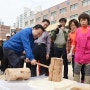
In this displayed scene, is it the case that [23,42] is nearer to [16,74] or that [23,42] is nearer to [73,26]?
[16,74]

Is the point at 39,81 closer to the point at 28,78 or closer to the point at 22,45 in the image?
the point at 28,78

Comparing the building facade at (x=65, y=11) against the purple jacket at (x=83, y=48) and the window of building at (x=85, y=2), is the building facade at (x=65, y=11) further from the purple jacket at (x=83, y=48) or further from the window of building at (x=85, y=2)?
the purple jacket at (x=83, y=48)

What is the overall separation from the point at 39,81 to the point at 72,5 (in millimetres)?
46124

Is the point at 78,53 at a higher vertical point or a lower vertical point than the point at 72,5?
lower

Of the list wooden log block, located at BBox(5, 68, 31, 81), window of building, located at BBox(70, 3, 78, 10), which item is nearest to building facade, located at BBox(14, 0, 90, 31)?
window of building, located at BBox(70, 3, 78, 10)

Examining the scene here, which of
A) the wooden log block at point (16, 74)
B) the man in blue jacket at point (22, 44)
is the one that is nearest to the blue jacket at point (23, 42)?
the man in blue jacket at point (22, 44)

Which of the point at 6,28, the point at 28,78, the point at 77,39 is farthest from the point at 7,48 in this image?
the point at 6,28

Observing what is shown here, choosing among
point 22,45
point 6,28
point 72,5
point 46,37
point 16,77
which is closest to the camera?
point 16,77

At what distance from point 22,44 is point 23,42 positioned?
0.79 ft

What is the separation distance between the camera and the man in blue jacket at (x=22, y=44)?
6082mm

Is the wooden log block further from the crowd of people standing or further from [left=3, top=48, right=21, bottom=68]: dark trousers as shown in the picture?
[left=3, top=48, right=21, bottom=68]: dark trousers

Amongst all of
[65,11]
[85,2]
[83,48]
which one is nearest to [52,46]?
[83,48]

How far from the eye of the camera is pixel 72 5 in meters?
51.0

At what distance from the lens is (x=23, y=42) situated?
613 centimetres
